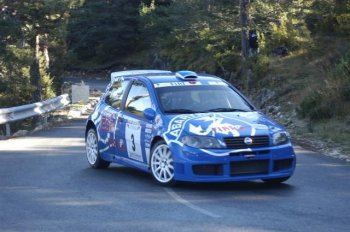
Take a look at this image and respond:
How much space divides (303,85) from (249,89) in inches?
192

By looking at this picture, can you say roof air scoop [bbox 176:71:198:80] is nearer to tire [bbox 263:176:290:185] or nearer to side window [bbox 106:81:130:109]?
side window [bbox 106:81:130:109]

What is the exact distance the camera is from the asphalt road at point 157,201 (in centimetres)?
783

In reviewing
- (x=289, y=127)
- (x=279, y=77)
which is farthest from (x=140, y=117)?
(x=279, y=77)

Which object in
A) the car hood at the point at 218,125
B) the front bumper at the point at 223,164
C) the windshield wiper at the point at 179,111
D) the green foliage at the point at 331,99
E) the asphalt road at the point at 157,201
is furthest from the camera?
the green foliage at the point at 331,99

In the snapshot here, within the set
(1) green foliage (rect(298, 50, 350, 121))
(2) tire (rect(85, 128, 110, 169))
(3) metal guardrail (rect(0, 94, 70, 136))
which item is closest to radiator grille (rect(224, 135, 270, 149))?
(2) tire (rect(85, 128, 110, 169))

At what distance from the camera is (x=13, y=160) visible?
1398 cm

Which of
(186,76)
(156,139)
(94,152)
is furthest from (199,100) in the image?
(94,152)

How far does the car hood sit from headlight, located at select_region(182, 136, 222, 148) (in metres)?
0.06

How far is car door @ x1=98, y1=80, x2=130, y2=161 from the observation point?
11766 mm

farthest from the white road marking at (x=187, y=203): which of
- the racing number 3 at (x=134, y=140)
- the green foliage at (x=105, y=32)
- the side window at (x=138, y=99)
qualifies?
the green foliage at (x=105, y=32)

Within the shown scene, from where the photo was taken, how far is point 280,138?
1008 centimetres

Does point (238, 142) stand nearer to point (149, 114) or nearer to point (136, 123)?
point (149, 114)

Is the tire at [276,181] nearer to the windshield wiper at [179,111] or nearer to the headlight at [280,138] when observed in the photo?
the headlight at [280,138]

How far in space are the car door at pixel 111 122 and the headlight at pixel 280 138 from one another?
111 inches
